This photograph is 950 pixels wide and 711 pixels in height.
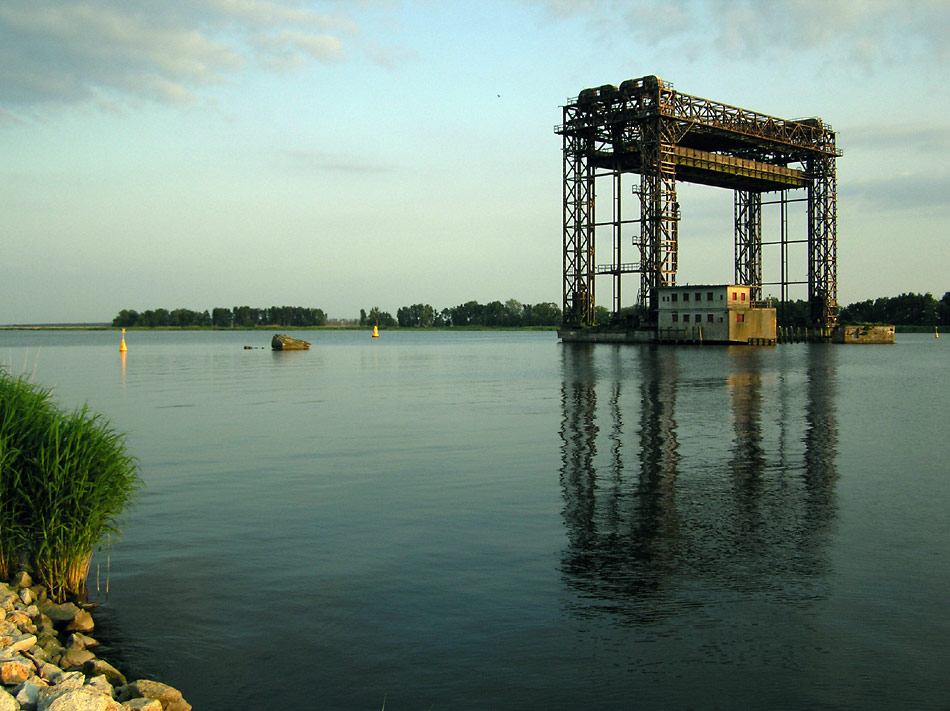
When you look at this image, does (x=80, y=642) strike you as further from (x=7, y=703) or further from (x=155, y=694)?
(x=7, y=703)

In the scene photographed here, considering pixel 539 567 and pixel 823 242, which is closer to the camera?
pixel 539 567

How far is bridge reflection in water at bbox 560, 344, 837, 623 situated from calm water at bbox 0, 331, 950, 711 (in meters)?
0.07

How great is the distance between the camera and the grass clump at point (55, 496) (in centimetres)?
1151

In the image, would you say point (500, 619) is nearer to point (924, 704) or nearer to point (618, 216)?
point (924, 704)

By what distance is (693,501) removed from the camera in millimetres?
16766

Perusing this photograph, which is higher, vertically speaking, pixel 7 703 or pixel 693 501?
pixel 7 703

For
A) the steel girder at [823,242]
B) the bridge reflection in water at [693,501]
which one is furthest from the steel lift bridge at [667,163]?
the bridge reflection in water at [693,501]

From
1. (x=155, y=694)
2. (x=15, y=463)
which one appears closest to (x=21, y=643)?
(x=155, y=694)

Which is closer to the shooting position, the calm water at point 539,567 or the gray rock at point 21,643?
the gray rock at point 21,643

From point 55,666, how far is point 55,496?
12.7 ft

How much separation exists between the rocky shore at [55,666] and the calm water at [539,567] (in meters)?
0.49

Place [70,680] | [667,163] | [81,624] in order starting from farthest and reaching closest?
[667,163] < [81,624] < [70,680]

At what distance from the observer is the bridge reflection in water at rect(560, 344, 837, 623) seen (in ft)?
37.9

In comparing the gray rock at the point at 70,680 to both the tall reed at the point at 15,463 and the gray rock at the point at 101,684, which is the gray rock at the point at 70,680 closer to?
the gray rock at the point at 101,684
